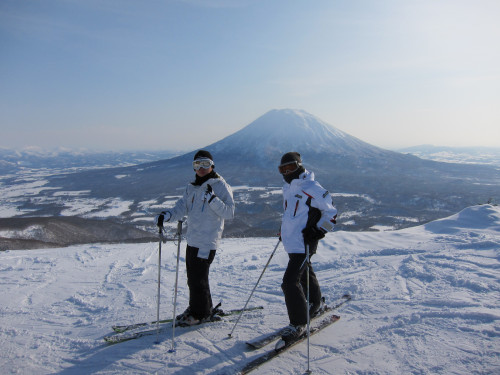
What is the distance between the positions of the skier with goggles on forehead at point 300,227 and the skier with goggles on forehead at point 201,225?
0.89m

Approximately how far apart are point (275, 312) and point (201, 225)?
2.00 m

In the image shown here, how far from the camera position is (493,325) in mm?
4086

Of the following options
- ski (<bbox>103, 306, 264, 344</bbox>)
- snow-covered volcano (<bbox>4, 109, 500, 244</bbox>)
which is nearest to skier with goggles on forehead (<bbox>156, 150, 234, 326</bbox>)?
ski (<bbox>103, 306, 264, 344</bbox>)

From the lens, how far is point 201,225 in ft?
14.9

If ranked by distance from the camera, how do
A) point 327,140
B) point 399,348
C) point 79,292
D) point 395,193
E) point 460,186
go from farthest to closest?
1. point 327,140
2. point 460,186
3. point 395,193
4. point 79,292
5. point 399,348

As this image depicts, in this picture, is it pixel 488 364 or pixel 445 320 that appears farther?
pixel 445 320

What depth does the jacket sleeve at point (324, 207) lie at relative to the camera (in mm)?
3914

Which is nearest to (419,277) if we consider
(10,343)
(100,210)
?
(10,343)

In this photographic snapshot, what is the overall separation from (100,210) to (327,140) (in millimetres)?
88666

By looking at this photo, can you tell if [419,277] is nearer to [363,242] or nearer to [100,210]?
[363,242]

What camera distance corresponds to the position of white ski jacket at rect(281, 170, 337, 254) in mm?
3932

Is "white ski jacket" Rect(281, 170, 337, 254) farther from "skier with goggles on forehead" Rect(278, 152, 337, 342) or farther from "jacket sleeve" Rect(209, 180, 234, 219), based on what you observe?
"jacket sleeve" Rect(209, 180, 234, 219)

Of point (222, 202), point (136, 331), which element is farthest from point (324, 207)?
point (136, 331)

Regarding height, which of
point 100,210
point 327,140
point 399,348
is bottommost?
point 100,210
